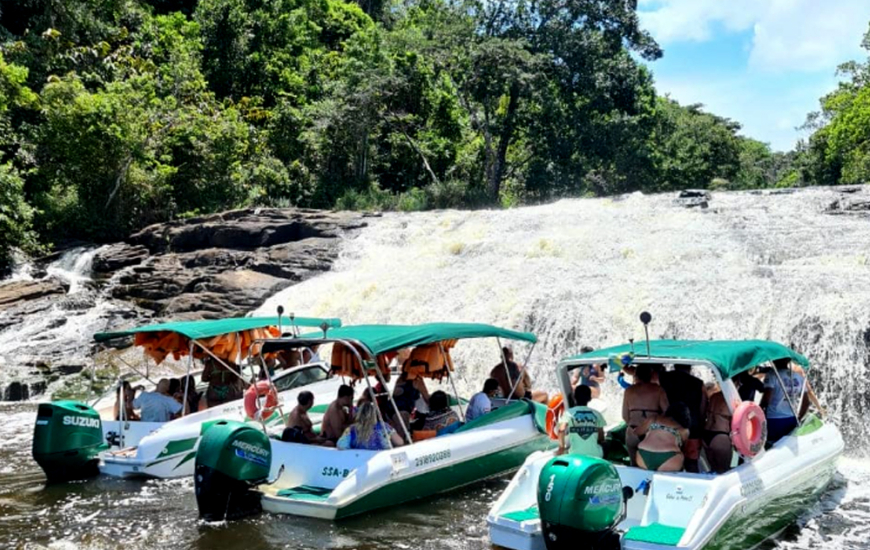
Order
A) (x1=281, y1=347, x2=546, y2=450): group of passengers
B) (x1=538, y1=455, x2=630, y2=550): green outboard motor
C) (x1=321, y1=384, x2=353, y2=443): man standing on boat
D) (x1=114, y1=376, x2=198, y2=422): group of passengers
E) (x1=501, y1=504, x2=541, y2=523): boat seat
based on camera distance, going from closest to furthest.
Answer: (x1=538, y1=455, x2=630, y2=550): green outboard motor, (x1=501, y1=504, x2=541, y2=523): boat seat, (x1=281, y1=347, x2=546, y2=450): group of passengers, (x1=321, y1=384, x2=353, y2=443): man standing on boat, (x1=114, y1=376, x2=198, y2=422): group of passengers

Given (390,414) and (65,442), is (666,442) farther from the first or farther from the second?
(65,442)

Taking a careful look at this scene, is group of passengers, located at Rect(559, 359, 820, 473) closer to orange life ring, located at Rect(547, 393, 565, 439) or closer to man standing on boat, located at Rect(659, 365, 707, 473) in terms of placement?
man standing on boat, located at Rect(659, 365, 707, 473)

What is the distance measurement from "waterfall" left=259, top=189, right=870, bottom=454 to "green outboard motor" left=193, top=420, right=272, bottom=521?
26.5 feet

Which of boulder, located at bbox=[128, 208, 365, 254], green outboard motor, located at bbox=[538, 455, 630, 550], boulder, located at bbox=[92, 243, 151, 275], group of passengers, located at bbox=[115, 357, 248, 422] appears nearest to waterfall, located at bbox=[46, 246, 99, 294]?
boulder, located at bbox=[92, 243, 151, 275]

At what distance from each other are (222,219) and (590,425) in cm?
2487

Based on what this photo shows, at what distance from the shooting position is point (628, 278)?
1883cm

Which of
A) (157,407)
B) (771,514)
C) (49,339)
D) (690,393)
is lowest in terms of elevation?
(49,339)

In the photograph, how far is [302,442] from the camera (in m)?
Answer: 10.3

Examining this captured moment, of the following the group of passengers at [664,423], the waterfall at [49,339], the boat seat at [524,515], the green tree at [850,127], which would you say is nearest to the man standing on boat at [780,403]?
the group of passengers at [664,423]

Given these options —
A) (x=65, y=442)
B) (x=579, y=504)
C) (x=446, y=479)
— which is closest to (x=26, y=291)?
(x=65, y=442)

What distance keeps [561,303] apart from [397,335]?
8.19 meters

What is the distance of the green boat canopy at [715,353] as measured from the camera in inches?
314

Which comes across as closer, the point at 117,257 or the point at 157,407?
the point at 157,407

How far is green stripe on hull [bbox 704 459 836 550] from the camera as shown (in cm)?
748
